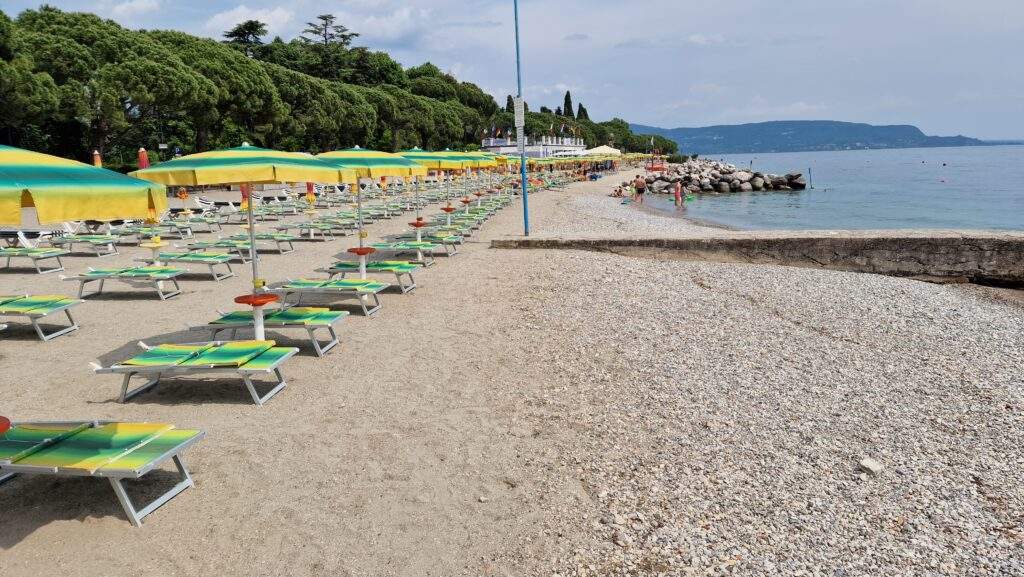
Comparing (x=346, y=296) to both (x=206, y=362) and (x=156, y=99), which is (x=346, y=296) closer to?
(x=206, y=362)

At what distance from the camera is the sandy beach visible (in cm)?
381

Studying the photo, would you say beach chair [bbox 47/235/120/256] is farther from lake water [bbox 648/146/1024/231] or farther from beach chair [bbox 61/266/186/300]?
lake water [bbox 648/146/1024/231]

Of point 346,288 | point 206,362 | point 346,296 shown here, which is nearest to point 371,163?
point 346,296

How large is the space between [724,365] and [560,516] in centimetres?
373

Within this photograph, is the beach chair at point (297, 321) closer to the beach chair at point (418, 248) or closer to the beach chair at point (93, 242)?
the beach chair at point (418, 248)

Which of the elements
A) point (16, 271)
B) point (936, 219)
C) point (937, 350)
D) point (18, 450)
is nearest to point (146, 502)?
point (18, 450)

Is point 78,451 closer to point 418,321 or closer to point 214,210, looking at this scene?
point 418,321

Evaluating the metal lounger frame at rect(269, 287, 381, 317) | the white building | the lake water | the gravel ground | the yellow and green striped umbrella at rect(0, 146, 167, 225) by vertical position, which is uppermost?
the white building

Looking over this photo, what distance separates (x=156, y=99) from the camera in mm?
31250

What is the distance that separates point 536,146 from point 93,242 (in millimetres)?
77872

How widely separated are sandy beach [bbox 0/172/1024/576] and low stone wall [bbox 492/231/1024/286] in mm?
4757

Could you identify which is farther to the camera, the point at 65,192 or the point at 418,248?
the point at 418,248

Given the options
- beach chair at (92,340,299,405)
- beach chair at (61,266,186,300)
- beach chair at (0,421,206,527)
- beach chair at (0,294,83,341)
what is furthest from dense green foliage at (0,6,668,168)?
beach chair at (0,421,206,527)

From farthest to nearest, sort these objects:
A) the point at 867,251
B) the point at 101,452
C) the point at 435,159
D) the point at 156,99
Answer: the point at 156,99 → the point at 435,159 → the point at 867,251 → the point at 101,452
